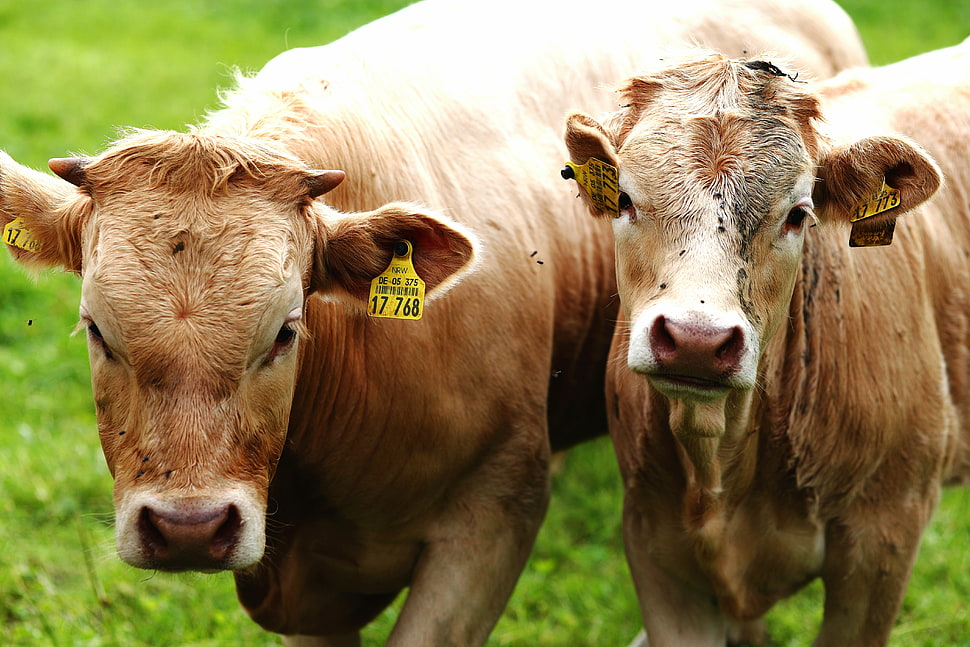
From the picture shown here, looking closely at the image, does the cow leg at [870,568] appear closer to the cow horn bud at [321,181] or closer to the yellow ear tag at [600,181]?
the yellow ear tag at [600,181]

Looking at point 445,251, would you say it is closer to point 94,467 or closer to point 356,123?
point 356,123

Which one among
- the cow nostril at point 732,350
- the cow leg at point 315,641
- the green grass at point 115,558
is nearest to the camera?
the cow nostril at point 732,350

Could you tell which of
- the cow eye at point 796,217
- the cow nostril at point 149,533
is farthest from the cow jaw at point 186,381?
the cow eye at point 796,217

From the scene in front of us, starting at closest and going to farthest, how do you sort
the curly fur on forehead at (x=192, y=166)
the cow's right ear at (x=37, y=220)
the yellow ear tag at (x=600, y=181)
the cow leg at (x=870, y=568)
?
the curly fur on forehead at (x=192, y=166), the cow's right ear at (x=37, y=220), the yellow ear tag at (x=600, y=181), the cow leg at (x=870, y=568)

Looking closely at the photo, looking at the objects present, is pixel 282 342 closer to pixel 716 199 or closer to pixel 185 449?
pixel 185 449

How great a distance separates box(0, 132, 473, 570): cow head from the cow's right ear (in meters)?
0.01

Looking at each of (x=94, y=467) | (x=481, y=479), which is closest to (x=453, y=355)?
(x=481, y=479)

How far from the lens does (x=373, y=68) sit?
15.0ft

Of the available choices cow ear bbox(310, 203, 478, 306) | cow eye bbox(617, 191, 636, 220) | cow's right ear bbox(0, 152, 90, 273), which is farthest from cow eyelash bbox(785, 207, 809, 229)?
cow's right ear bbox(0, 152, 90, 273)

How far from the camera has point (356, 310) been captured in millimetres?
3967

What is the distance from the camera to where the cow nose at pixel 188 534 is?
3203 millimetres

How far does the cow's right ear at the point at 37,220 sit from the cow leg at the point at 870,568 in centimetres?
271

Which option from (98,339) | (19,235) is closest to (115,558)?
(19,235)

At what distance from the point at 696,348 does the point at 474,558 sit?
146 cm
